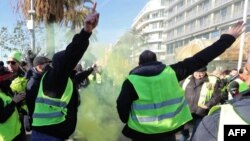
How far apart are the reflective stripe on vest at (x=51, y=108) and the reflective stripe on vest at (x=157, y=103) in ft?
2.05

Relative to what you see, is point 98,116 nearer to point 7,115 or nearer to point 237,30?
point 7,115

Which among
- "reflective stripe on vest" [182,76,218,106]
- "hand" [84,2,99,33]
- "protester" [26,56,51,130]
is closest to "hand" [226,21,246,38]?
"hand" [84,2,99,33]

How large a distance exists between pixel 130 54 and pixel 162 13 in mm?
94644

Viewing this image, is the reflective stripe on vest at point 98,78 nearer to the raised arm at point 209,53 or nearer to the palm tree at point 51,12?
the raised arm at point 209,53

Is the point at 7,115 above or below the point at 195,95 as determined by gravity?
above

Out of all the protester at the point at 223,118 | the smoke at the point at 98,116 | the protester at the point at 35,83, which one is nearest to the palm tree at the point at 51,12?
the smoke at the point at 98,116

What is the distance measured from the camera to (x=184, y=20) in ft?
269

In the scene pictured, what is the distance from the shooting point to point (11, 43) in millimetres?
26656

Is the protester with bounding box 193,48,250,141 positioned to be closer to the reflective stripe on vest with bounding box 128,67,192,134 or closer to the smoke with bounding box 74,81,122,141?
the reflective stripe on vest with bounding box 128,67,192,134

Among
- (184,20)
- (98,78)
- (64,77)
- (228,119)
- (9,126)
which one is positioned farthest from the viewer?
(184,20)

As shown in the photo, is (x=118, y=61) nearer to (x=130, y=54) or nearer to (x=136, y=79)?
(x=130, y=54)

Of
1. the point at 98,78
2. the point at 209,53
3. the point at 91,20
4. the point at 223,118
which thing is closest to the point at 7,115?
the point at 91,20

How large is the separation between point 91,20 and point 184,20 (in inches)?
3166

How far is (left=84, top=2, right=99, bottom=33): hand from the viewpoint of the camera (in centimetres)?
320
